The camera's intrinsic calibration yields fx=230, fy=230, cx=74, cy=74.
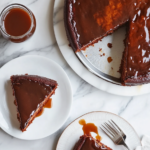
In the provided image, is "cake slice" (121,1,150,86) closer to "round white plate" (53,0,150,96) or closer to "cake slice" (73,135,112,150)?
"round white plate" (53,0,150,96)

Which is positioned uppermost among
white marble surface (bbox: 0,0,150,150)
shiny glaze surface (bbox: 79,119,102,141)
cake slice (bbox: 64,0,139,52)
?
cake slice (bbox: 64,0,139,52)

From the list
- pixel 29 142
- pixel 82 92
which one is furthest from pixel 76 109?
pixel 29 142

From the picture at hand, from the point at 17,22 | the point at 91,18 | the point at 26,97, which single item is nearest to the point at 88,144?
the point at 26,97

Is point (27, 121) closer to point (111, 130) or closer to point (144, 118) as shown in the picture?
point (111, 130)

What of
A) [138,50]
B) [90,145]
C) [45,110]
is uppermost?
[138,50]

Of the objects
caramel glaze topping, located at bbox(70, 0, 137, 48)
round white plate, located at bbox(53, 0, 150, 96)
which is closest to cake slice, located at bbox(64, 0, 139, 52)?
caramel glaze topping, located at bbox(70, 0, 137, 48)

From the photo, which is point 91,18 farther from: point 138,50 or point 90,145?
point 90,145
